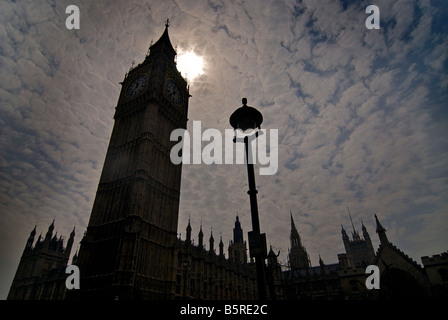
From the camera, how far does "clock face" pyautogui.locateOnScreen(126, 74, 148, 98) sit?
40.9m

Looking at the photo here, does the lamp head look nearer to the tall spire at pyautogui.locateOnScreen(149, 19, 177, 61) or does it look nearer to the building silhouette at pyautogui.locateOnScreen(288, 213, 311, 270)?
the tall spire at pyautogui.locateOnScreen(149, 19, 177, 61)

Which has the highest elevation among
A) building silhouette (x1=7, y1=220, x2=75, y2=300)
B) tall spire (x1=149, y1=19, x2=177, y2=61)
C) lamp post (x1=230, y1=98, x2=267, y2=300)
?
tall spire (x1=149, y1=19, x2=177, y2=61)

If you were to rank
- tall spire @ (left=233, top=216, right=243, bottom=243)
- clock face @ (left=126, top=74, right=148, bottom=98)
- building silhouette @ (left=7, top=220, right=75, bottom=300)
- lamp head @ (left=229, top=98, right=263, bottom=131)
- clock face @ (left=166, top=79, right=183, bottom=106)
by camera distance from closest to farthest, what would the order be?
lamp head @ (left=229, top=98, right=263, bottom=131), clock face @ (left=126, top=74, right=148, bottom=98), clock face @ (left=166, top=79, right=183, bottom=106), building silhouette @ (left=7, top=220, right=75, bottom=300), tall spire @ (left=233, top=216, right=243, bottom=243)

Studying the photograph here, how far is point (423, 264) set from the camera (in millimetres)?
38500

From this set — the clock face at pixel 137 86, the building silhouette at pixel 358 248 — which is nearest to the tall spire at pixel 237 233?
the building silhouette at pixel 358 248

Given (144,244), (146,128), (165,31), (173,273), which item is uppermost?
(165,31)

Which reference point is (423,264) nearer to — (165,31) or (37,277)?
(165,31)

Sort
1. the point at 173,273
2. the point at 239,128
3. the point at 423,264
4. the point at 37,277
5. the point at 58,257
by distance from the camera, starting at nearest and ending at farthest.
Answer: the point at 239,128, the point at 173,273, the point at 423,264, the point at 37,277, the point at 58,257

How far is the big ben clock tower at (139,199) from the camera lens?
2777 centimetres

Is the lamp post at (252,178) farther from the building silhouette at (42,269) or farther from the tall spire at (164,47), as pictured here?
the building silhouette at (42,269)

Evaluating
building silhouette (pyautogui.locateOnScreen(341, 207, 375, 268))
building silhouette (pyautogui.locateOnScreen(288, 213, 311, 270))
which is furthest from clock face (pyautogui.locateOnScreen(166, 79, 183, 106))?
building silhouette (pyautogui.locateOnScreen(341, 207, 375, 268))
